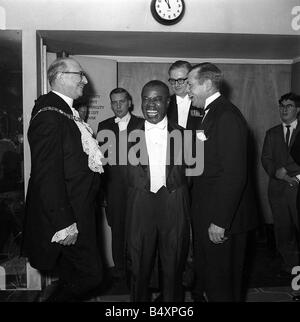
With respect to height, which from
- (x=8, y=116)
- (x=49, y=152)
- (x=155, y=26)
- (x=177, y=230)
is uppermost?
(x=155, y=26)

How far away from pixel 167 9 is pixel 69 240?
183 cm

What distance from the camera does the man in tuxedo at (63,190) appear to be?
202 cm

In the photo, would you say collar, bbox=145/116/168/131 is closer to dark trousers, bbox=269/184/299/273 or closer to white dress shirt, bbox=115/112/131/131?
white dress shirt, bbox=115/112/131/131

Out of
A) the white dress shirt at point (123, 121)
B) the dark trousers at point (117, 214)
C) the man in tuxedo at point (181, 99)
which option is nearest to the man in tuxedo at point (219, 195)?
the man in tuxedo at point (181, 99)

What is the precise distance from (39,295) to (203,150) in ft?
5.50

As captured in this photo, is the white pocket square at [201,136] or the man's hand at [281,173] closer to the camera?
the white pocket square at [201,136]

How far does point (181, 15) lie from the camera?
3059 mm

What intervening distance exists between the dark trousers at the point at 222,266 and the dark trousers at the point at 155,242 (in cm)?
12

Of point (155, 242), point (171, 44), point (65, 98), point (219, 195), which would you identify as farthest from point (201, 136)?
point (171, 44)

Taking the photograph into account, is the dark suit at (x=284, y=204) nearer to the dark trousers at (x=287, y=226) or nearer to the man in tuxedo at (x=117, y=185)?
the dark trousers at (x=287, y=226)

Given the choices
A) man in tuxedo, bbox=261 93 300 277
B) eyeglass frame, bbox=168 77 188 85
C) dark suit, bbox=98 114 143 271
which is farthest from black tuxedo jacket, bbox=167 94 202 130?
man in tuxedo, bbox=261 93 300 277
